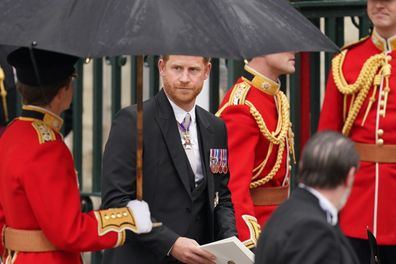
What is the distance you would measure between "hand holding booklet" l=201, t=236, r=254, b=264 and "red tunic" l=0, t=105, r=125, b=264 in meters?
0.43

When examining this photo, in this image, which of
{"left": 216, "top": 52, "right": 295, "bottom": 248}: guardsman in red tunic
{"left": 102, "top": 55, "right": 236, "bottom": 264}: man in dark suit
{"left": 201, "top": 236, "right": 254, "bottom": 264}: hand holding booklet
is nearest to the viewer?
{"left": 201, "top": 236, "right": 254, "bottom": 264}: hand holding booklet

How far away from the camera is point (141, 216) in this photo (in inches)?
231

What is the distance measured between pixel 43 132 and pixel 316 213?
154 centimetres

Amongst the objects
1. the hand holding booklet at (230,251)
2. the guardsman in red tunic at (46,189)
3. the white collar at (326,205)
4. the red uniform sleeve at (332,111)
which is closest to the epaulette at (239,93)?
the red uniform sleeve at (332,111)

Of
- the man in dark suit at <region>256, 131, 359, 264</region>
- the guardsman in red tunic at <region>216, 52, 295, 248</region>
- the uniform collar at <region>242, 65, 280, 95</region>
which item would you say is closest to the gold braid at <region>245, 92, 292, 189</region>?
the guardsman in red tunic at <region>216, 52, 295, 248</region>

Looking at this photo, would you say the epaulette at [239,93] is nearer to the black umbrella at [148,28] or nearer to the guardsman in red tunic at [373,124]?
the guardsman in red tunic at [373,124]

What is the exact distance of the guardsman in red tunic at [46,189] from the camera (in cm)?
566

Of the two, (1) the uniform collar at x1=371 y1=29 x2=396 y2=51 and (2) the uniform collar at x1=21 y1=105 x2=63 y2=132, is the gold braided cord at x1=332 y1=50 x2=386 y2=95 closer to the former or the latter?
(1) the uniform collar at x1=371 y1=29 x2=396 y2=51

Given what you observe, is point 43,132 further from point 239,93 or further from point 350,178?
point 239,93

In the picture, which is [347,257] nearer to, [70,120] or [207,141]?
[207,141]

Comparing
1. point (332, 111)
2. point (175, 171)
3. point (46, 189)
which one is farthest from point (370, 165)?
point (46, 189)

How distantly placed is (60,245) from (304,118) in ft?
10.4

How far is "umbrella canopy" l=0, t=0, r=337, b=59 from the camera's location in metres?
5.16

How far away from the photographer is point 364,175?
7305mm
